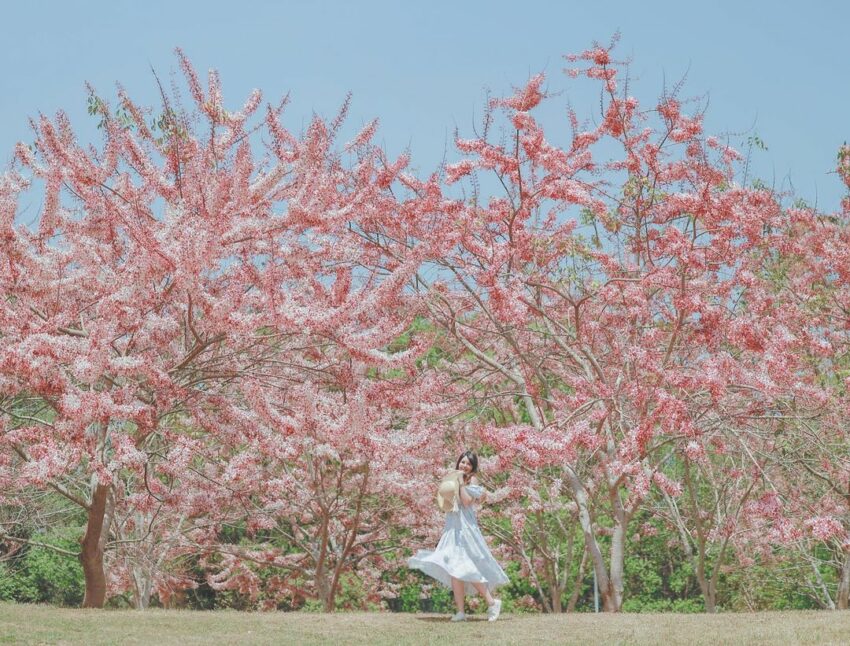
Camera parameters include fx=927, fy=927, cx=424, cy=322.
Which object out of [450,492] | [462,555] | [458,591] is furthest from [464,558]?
[450,492]

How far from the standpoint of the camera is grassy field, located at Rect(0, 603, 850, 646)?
6.61 metres

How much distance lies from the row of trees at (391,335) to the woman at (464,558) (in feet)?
1.91

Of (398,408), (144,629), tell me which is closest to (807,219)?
(398,408)

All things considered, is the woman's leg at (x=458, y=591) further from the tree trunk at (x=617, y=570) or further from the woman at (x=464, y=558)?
the tree trunk at (x=617, y=570)

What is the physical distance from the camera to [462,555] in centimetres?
788

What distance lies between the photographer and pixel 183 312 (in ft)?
24.6

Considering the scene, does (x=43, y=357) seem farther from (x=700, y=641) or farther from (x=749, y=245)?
(x=749, y=245)

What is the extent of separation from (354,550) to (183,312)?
797 centimetres

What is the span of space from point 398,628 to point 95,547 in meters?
3.31

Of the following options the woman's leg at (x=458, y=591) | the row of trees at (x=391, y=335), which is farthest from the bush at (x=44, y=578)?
the woman's leg at (x=458, y=591)

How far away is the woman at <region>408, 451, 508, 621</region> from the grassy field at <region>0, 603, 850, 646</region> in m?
0.29

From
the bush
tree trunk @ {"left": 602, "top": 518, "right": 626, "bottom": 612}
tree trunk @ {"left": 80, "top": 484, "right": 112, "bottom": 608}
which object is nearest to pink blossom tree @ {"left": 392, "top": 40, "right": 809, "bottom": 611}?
tree trunk @ {"left": 602, "top": 518, "right": 626, "bottom": 612}

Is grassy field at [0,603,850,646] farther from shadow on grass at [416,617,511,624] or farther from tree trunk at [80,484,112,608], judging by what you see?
tree trunk at [80,484,112,608]

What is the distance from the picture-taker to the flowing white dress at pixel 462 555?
785 cm
